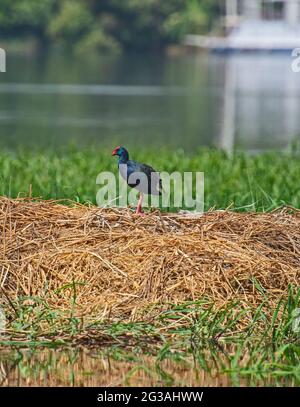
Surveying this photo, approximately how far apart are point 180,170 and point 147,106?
82.4ft

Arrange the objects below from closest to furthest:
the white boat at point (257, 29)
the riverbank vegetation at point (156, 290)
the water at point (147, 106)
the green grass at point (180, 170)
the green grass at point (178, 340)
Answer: the green grass at point (178, 340), the riverbank vegetation at point (156, 290), the green grass at point (180, 170), the water at point (147, 106), the white boat at point (257, 29)

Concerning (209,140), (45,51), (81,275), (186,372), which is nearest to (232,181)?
(81,275)

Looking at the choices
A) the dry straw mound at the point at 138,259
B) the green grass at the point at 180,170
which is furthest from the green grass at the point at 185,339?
the green grass at the point at 180,170

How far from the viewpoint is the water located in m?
26.5

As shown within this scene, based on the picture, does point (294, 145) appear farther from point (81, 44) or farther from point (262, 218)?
point (81, 44)

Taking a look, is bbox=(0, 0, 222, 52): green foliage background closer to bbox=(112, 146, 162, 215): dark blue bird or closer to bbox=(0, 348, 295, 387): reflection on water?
bbox=(112, 146, 162, 215): dark blue bird

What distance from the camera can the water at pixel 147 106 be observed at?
2648cm

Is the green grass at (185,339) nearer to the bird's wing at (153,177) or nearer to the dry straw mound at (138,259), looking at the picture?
the dry straw mound at (138,259)

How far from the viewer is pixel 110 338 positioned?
592 cm

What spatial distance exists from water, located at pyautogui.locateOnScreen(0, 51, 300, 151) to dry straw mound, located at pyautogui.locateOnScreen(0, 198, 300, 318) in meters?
10.8

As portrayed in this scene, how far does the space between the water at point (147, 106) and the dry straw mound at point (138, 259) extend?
10776 mm

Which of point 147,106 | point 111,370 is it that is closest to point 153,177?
point 111,370

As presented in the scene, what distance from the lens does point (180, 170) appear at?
40.9 ft

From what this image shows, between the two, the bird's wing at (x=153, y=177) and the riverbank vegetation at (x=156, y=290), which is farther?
the bird's wing at (x=153, y=177)
